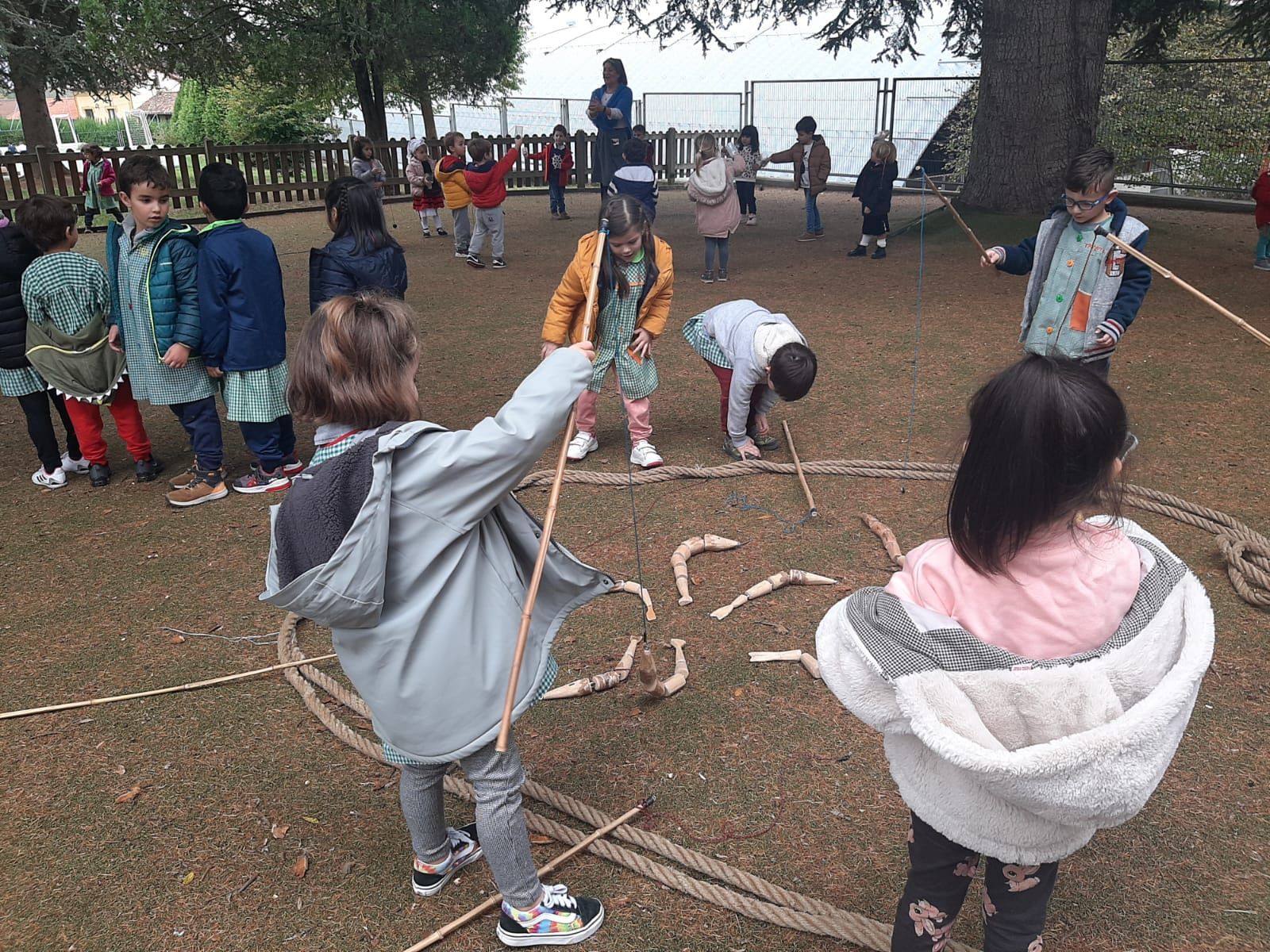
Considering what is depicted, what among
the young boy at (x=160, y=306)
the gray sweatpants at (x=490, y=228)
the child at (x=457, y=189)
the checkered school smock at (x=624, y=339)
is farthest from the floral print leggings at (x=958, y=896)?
the child at (x=457, y=189)

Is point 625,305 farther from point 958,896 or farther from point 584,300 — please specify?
point 958,896

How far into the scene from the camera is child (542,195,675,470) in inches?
188

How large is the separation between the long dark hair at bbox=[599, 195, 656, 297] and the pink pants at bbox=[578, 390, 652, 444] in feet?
2.11

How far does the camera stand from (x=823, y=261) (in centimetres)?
1163

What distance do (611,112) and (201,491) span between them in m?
9.46

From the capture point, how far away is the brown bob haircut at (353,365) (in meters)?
2.12

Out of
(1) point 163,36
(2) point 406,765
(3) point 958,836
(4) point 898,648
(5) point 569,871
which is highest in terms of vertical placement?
(1) point 163,36

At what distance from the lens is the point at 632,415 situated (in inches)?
211

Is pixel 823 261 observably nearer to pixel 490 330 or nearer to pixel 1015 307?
pixel 1015 307

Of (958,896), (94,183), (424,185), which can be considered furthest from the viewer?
(424,185)

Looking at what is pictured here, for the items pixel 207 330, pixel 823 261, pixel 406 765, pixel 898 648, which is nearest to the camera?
pixel 898 648

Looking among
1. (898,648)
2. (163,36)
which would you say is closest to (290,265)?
(163,36)

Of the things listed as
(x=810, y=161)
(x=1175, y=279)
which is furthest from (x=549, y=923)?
(x=810, y=161)

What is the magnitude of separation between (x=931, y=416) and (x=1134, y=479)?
138 cm
